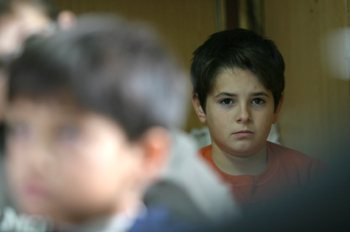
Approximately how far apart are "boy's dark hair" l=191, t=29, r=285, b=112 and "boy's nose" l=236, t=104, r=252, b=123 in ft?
0.32

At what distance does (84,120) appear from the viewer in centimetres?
33

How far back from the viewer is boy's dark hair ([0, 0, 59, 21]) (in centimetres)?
48

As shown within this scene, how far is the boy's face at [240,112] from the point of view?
0.67 m

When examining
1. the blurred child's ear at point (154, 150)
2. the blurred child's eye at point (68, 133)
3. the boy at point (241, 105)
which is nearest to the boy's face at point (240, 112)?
the boy at point (241, 105)

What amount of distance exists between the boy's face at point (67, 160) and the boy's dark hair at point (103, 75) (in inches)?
0.6

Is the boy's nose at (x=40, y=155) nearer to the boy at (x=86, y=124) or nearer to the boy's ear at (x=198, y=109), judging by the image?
the boy at (x=86, y=124)

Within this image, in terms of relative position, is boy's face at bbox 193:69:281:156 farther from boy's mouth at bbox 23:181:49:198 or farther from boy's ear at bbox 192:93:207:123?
boy's mouth at bbox 23:181:49:198

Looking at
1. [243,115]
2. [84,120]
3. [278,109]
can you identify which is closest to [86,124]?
[84,120]

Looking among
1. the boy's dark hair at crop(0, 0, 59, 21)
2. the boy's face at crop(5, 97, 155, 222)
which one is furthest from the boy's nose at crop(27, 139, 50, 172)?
the boy's dark hair at crop(0, 0, 59, 21)

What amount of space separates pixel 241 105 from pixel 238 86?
0.04m

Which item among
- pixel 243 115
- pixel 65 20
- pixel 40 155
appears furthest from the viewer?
pixel 243 115

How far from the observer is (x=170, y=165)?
470 mm

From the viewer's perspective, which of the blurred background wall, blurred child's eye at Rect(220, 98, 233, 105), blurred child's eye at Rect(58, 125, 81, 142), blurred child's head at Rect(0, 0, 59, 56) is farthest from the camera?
blurred child's eye at Rect(220, 98, 233, 105)

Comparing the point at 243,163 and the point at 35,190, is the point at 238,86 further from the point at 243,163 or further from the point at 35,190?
the point at 35,190
